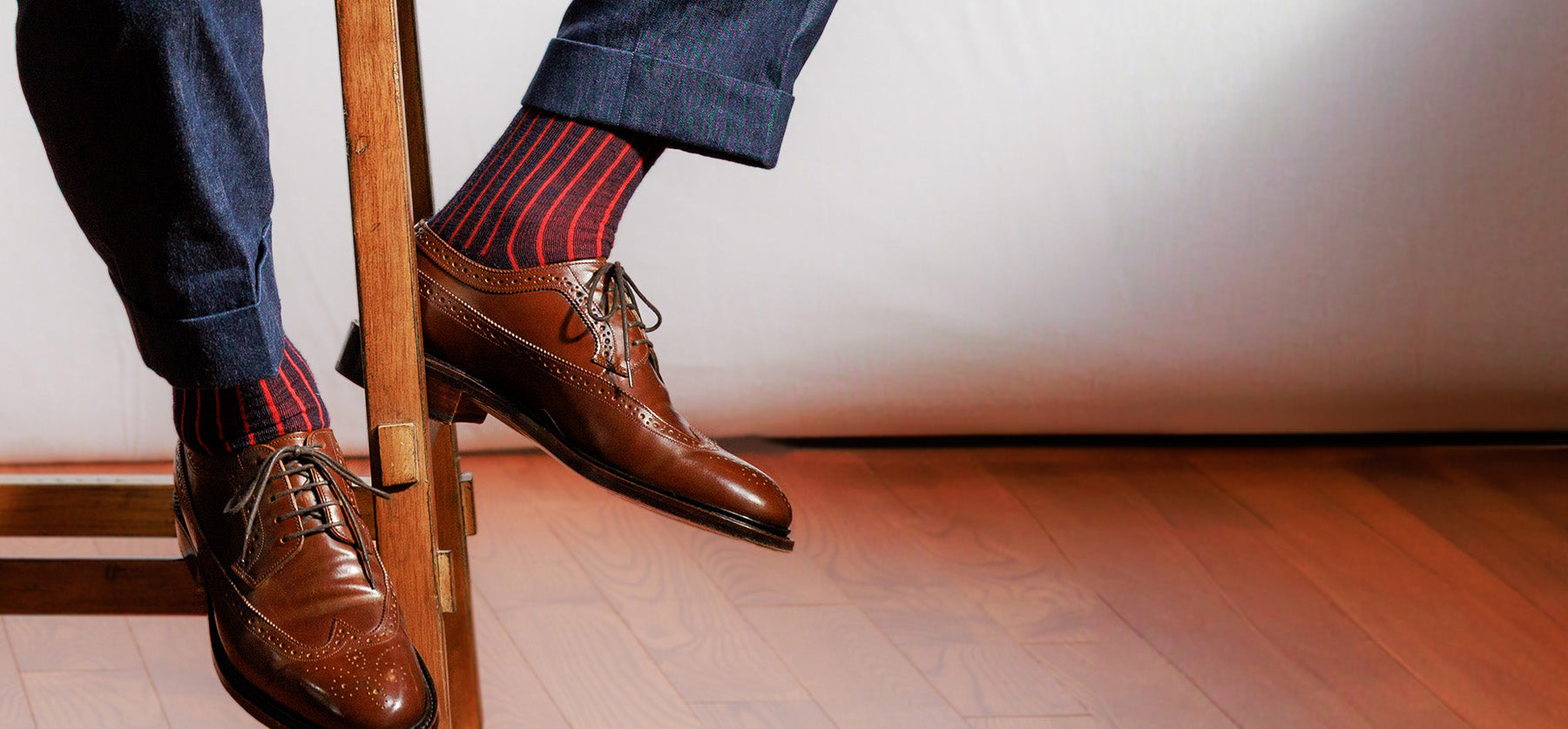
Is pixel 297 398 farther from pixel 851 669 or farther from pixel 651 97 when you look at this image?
pixel 851 669

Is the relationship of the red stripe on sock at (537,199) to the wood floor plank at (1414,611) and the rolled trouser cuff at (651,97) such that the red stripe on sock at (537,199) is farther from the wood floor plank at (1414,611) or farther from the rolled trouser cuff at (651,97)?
the wood floor plank at (1414,611)

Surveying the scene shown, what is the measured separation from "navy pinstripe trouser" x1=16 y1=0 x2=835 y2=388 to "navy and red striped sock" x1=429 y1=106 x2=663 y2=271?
0.08 ft

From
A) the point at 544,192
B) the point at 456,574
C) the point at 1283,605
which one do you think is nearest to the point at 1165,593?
the point at 1283,605

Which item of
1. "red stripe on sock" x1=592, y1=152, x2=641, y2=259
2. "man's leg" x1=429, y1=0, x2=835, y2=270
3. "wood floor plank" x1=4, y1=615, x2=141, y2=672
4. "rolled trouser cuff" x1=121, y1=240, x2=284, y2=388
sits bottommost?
"wood floor plank" x1=4, y1=615, x2=141, y2=672

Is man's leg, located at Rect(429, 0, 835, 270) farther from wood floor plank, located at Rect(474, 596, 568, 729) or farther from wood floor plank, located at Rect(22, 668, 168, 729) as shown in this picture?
wood floor plank, located at Rect(22, 668, 168, 729)

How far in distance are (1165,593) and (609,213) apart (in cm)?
79

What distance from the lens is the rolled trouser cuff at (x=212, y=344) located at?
66 cm

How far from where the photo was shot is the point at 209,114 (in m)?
0.65

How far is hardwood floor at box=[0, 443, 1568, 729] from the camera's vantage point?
1.14 metres

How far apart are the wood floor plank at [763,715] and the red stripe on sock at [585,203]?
0.48 meters

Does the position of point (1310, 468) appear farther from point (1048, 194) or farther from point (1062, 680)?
point (1062, 680)

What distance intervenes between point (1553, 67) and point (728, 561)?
1.12 meters

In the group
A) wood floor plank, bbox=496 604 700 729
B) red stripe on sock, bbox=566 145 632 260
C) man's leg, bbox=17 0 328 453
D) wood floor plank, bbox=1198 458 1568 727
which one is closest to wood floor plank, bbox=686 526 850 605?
wood floor plank, bbox=496 604 700 729

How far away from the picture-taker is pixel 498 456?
1750 millimetres
